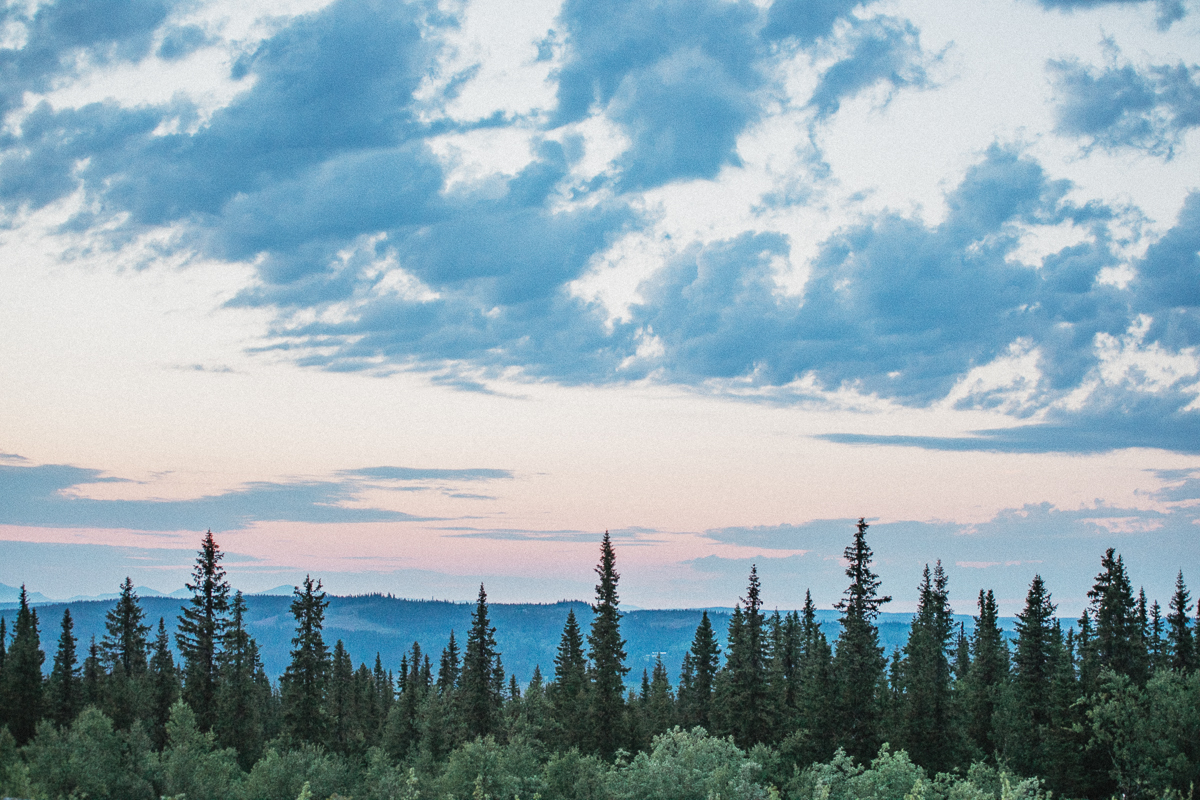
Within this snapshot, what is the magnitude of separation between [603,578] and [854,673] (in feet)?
63.6

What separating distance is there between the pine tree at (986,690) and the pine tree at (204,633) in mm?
47476

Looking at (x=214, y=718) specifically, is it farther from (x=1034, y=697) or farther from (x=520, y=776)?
(x=1034, y=697)

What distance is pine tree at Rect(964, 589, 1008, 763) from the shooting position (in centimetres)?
6100

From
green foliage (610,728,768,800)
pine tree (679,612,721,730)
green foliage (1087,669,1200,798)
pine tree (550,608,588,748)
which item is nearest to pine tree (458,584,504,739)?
pine tree (550,608,588,748)

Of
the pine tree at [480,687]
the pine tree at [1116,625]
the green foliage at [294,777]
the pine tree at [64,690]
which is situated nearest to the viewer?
the green foliage at [294,777]

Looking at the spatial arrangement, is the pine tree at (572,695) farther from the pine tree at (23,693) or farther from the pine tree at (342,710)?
the pine tree at (23,693)

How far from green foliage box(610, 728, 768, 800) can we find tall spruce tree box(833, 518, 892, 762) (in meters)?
25.6

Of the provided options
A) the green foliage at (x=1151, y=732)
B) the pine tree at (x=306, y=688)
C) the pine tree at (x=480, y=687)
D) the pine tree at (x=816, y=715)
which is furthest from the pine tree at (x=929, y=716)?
the pine tree at (x=306, y=688)

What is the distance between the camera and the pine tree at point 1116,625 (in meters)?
52.7

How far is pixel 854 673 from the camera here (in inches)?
2131

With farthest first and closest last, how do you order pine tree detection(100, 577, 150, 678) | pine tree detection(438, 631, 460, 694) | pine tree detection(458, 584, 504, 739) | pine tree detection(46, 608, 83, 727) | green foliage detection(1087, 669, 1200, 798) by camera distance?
pine tree detection(438, 631, 460, 694), pine tree detection(100, 577, 150, 678), pine tree detection(458, 584, 504, 739), pine tree detection(46, 608, 83, 727), green foliage detection(1087, 669, 1200, 798)

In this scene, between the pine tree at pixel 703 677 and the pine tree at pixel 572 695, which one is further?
the pine tree at pixel 703 677

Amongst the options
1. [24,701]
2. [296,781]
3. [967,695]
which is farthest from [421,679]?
[296,781]

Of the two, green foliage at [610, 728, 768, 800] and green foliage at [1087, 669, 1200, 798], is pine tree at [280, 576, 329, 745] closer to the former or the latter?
green foliage at [610, 728, 768, 800]
